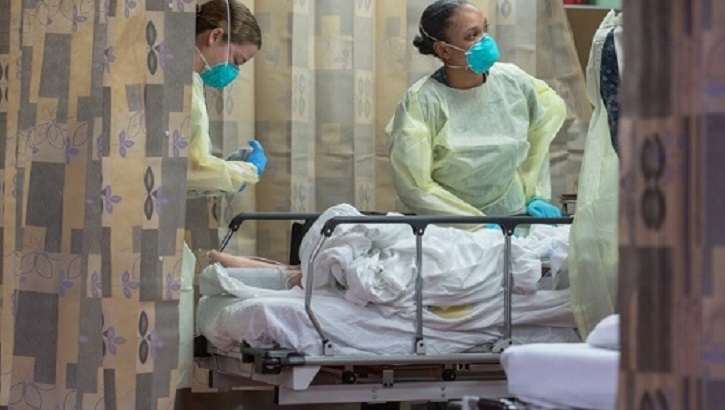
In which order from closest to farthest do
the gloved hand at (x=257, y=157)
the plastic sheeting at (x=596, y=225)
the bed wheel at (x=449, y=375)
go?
the plastic sheeting at (x=596, y=225), the bed wheel at (x=449, y=375), the gloved hand at (x=257, y=157)

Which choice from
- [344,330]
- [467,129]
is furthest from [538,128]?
[344,330]

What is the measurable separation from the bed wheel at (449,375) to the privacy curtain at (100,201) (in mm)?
1004

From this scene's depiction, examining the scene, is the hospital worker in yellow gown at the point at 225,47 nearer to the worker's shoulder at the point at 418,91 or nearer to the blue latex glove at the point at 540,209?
the worker's shoulder at the point at 418,91

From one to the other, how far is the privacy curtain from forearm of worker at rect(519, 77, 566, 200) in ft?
6.16

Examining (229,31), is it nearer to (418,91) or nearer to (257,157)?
(257,157)

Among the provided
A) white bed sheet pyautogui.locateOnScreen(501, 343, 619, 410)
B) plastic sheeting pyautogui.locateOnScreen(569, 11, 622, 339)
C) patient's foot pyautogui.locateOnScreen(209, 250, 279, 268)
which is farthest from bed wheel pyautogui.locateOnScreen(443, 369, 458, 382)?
white bed sheet pyautogui.locateOnScreen(501, 343, 619, 410)

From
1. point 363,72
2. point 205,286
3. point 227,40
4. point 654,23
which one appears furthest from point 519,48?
point 654,23

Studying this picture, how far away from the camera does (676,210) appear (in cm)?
145

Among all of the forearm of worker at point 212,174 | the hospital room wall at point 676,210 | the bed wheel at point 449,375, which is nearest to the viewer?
the hospital room wall at point 676,210

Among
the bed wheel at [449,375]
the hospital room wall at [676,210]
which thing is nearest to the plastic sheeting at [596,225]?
the bed wheel at [449,375]

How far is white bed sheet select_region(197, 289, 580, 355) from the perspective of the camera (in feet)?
14.3

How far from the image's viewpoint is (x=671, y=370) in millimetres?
1444

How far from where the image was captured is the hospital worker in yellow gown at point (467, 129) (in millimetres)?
5191

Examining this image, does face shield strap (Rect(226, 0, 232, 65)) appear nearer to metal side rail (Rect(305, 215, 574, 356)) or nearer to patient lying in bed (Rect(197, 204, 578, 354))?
patient lying in bed (Rect(197, 204, 578, 354))
